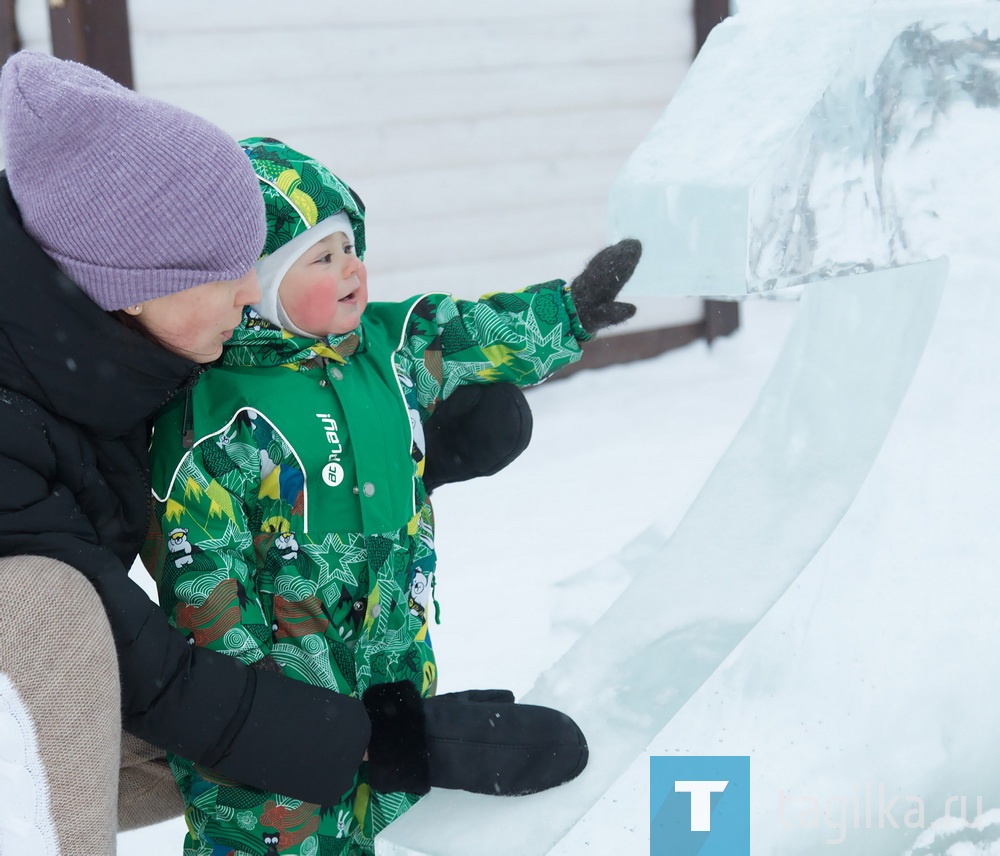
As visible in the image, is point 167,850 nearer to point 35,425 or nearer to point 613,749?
point 613,749

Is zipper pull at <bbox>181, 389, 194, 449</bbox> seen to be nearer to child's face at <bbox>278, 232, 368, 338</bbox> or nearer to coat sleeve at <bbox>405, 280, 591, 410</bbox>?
child's face at <bbox>278, 232, 368, 338</bbox>

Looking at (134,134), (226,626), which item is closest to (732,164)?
(134,134)

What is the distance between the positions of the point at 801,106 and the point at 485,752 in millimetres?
827

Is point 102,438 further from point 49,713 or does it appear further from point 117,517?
point 49,713

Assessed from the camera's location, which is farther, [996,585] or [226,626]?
[996,585]

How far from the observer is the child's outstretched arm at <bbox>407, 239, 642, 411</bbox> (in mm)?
1574

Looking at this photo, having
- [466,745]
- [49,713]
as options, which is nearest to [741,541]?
[466,745]

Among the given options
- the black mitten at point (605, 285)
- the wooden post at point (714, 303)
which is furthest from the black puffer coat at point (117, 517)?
the wooden post at point (714, 303)

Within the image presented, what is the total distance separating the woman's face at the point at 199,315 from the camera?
4.09 ft

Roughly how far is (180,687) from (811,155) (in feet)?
2.96

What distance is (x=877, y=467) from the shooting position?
5.09 feet

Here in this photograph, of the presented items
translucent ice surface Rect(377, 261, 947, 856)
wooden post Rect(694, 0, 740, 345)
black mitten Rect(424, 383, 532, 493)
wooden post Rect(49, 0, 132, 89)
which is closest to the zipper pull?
black mitten Rect(424, 383, 532, 493)

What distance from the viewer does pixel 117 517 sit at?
1.27m

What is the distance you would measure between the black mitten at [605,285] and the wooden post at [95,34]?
2.75 metres
